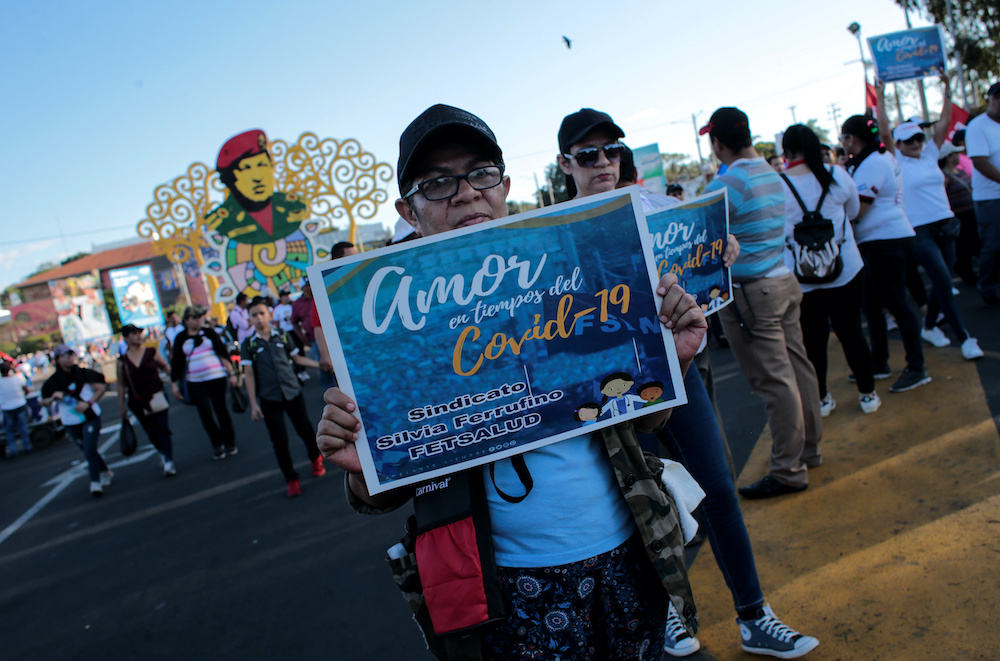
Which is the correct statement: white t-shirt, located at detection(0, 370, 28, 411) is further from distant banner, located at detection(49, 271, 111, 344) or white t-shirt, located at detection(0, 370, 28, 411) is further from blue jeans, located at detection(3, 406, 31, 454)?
distant banner, located at detection(49, 271, 111, 344)

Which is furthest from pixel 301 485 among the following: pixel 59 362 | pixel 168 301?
pixel 168 301

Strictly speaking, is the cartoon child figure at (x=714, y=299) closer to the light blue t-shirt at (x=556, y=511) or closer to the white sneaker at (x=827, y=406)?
the light blue t-shirt at (x=556, y=511)

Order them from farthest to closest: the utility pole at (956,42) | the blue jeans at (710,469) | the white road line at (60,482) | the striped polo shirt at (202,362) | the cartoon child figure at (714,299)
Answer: the utility pole at (956,42) → the striped polo shirt at (202,362) → the white road line at (60,482) → the cartoon child figure at (714,299) → the blue jeans at (710,469)

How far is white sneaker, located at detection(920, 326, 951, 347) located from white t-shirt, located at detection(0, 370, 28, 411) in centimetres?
1440

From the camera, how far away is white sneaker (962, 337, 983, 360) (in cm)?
512

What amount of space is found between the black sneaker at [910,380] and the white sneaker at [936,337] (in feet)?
3.88

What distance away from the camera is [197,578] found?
4.57 m

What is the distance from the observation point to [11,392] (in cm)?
1167

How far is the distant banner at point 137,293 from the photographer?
29.4 m

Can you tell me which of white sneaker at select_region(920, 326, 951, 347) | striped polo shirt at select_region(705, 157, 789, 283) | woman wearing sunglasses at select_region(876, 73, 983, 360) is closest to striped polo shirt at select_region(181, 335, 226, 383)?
striped polo shirt at select_region(705, 157, 789, 283)

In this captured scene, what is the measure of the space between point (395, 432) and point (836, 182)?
3.77m

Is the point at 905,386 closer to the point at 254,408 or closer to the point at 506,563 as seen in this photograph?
the point at 506,563

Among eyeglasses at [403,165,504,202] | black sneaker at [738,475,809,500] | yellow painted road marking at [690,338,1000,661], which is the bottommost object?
yellow painted road marking at [690,338,1000,661]

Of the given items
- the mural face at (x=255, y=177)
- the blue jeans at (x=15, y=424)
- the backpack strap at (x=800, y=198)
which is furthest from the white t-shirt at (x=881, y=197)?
the blue jeans at (x=15, y=424)
